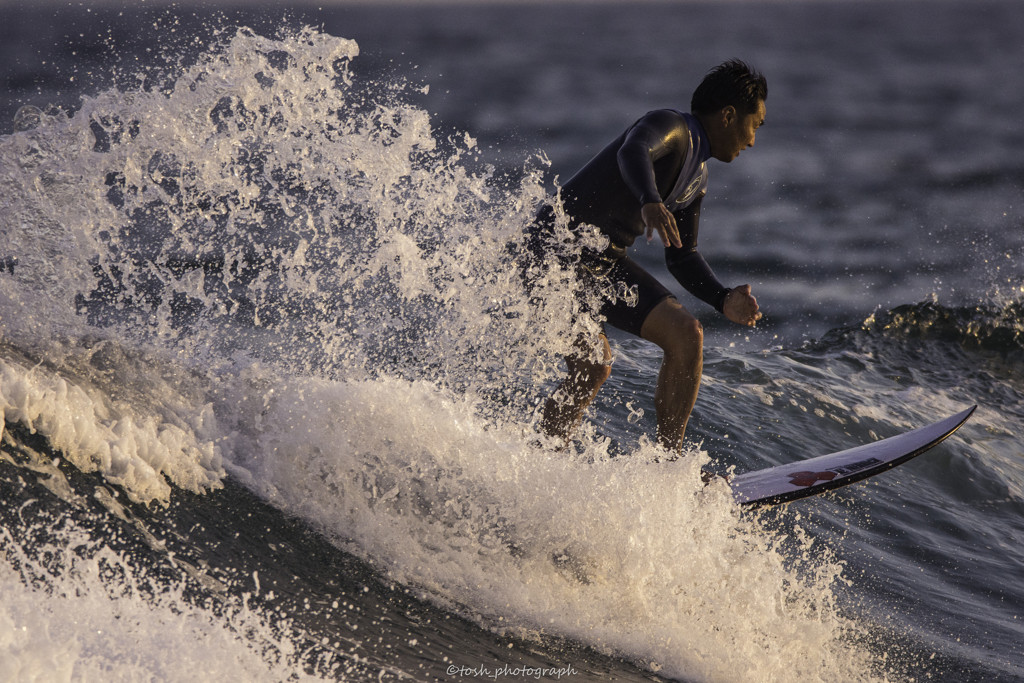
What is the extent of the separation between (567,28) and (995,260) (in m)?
71.4

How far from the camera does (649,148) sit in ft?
10.9

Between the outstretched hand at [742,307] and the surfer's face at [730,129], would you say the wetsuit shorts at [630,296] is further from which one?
the surfer's face at [730,129]

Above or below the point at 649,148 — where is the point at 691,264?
below

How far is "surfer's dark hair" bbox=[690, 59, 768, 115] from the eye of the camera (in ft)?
11.4

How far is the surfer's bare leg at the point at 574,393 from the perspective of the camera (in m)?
3.74

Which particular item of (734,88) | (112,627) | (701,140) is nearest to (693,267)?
(701,140)

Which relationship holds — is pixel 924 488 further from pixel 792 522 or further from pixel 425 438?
pixel 425 438

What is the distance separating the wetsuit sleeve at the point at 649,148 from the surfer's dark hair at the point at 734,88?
0.48 ft

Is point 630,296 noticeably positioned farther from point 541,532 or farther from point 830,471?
point 830,471

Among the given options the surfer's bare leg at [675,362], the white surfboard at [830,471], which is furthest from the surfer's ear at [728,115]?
the white surfboard at [830,471]

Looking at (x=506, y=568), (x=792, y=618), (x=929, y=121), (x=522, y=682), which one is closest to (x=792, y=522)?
(x=792, y=618)

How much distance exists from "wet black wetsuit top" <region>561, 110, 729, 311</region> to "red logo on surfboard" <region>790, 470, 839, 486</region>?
1.00 metres

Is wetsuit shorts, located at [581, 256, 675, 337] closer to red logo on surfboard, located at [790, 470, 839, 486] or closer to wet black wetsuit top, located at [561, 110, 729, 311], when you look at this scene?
wet black wetsuit top, located at [561, 110, 729, 311]

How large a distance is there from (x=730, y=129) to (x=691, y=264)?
671 mm
